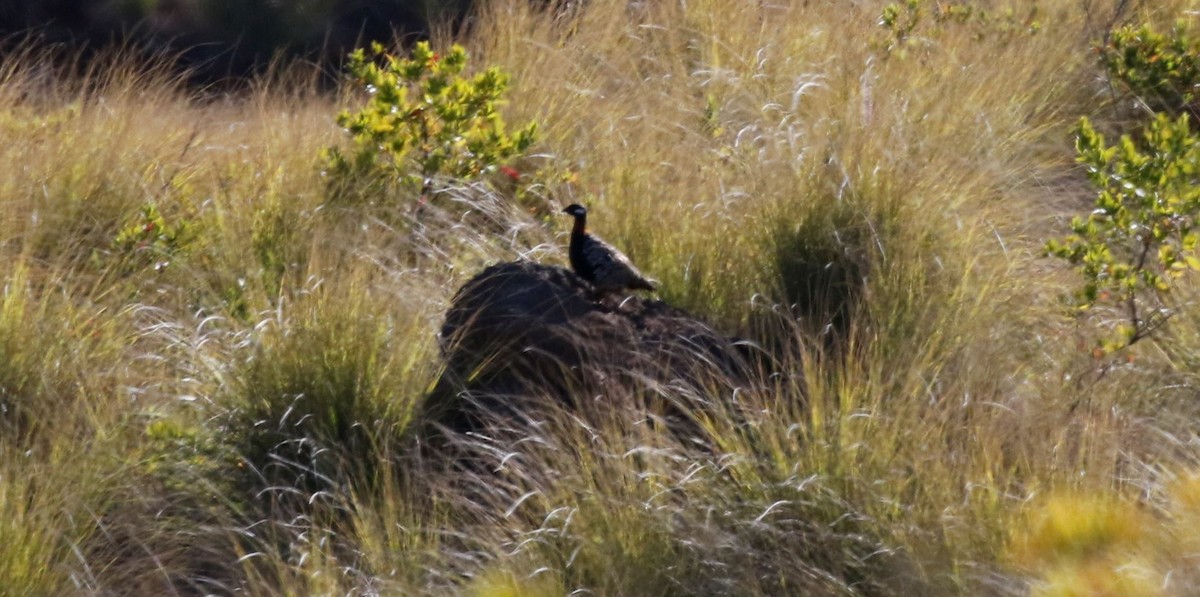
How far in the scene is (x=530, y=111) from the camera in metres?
7.21

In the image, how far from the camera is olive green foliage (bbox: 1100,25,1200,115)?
6.98 meters

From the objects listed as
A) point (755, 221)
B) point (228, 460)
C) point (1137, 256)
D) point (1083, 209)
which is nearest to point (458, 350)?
point (228, 460)

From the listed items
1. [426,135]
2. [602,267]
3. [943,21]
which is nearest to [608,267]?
[602,267]

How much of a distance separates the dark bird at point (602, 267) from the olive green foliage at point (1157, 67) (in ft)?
10.1

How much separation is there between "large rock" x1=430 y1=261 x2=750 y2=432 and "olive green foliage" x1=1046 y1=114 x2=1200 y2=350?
1.16m

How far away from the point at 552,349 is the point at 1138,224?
1955mm

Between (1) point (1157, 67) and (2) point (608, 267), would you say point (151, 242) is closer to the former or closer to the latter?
(2) point (608, 267)

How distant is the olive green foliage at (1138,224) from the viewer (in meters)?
4.98

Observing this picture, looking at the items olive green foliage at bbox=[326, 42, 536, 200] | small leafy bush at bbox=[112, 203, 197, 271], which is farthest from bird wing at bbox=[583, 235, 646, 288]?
small leafy bush at bbox=[112, 203, 197, 271]

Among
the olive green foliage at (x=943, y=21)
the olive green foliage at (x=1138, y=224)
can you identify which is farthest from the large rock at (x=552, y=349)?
the olive green foliage at (x=943, y=21)

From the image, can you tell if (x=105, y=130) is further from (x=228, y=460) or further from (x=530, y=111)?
(x=228, y=460)

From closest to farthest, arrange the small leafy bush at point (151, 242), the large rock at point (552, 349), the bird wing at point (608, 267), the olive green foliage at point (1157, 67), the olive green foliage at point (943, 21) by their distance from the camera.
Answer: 1. the large rock at point (552, 349)
2. the bird wing at point (608, 267)
3. the small leafy bush at point (151, 242)
4. the olive green foliage at point (1157, 67)
5. the olive green foliage at point (943, 21)

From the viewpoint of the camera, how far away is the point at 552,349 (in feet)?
15.5

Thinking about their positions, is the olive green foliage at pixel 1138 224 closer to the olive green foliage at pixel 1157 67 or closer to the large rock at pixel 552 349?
the large rock at pixel 552 349
